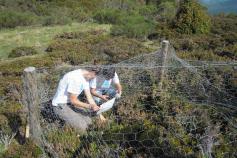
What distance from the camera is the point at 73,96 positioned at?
6.34 m

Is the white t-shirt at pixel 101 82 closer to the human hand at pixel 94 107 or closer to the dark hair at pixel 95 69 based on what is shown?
the dark hair at pixel 95 69

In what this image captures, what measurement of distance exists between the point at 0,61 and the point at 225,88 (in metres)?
8.11

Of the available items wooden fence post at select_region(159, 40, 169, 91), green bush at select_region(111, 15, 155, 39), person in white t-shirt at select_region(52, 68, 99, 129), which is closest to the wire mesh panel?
wooden fence post at select_region(159, 40, 169, 91)

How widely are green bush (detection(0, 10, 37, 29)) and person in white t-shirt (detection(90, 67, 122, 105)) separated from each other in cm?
1483

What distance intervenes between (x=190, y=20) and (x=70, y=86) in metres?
10.6

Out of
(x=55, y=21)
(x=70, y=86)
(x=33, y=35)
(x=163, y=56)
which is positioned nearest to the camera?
(x=70, y=86)

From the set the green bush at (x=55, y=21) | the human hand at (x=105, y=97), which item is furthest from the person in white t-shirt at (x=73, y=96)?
the green bush at (x=55, y=21)

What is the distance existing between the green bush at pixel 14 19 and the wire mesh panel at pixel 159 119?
12767mm

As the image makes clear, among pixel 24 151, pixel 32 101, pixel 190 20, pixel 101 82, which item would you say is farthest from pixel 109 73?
pixel 190 20

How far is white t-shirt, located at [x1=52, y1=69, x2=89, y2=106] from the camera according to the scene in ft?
20.7

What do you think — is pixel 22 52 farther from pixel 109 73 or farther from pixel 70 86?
pixel 70 86

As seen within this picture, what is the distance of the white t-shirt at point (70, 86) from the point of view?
6312 mm

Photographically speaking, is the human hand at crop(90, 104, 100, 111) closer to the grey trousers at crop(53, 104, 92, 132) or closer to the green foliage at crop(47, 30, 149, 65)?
the grey trousers at crop(53, 104, 92, 132)

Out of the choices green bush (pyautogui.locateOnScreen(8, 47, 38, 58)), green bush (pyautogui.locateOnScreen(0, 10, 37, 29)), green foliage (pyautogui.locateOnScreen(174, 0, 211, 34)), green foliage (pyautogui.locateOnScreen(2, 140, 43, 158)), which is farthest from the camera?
green bush (pyautogui.locateOnScreen(0, 10, 37, 29))
